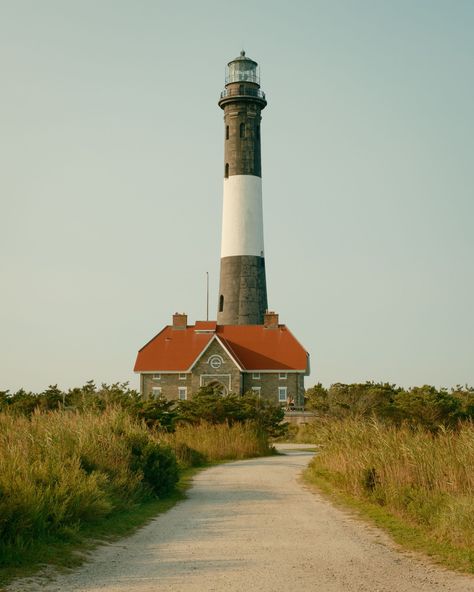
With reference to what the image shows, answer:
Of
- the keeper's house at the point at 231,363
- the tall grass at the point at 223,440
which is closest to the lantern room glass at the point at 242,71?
the keeper's house at the point at 231,363

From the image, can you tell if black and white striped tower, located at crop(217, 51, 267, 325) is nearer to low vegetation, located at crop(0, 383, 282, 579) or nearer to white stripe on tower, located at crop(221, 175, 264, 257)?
white stripe on tower, located at crop(221, 175, 264, 257)

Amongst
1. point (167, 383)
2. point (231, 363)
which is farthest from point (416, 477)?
point (167, 383)

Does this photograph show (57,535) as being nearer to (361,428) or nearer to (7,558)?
(7,558)

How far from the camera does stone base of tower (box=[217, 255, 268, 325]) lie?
5441 cm

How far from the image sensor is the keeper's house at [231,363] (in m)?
55.1

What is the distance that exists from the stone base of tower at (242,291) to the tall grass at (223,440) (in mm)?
25745

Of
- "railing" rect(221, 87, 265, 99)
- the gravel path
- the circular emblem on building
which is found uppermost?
"railing" rect(221, 87, 265, 99)

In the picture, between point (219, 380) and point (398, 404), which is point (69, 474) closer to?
point (398, 404)

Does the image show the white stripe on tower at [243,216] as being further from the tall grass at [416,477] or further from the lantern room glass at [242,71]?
the tall grass at [416,477]

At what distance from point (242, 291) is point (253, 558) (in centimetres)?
4651

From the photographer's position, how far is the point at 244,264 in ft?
178

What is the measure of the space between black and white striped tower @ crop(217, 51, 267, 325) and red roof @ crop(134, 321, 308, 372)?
1.21m

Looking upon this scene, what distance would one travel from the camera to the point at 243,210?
5419 cm

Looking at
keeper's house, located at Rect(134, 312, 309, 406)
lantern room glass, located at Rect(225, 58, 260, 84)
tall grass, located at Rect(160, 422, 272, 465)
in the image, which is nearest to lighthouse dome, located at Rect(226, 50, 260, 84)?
lantern room glass, located at Rect(225, 58, 260, 84)
